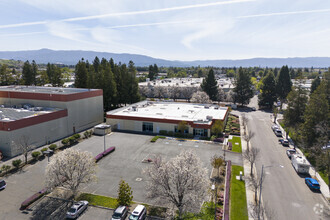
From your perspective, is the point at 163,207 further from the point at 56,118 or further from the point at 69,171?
the point at 56,118

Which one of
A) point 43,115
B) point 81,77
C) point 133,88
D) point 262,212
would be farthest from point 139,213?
point 81,77

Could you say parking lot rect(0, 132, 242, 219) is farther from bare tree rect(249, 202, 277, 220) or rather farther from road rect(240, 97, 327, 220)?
bare tree rect(249, 202, 277, 220)

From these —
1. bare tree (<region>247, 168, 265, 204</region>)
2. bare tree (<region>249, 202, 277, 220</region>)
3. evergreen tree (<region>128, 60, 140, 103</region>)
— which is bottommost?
bare tree (<region>249, 202, 277, 220</region>)

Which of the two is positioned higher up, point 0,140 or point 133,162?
point 0,140

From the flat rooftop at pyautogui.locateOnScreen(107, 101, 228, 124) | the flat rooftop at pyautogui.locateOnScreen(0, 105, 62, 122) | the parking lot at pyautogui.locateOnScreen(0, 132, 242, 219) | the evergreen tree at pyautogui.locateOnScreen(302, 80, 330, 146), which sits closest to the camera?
the parking lot at pyautogui.locateOnScreen(0, 132, 242, 219)

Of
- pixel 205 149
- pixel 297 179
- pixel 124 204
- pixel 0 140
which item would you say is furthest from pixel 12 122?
pixel 297 179

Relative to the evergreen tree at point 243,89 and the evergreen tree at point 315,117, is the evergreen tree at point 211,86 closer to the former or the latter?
the evergreen tree at point 243,89

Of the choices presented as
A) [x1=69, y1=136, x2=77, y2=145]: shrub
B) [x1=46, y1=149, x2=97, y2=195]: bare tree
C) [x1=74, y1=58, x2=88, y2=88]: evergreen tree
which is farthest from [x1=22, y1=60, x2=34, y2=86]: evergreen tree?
[x1=46, y1=149, x2=97, y2=195]: bare tree
